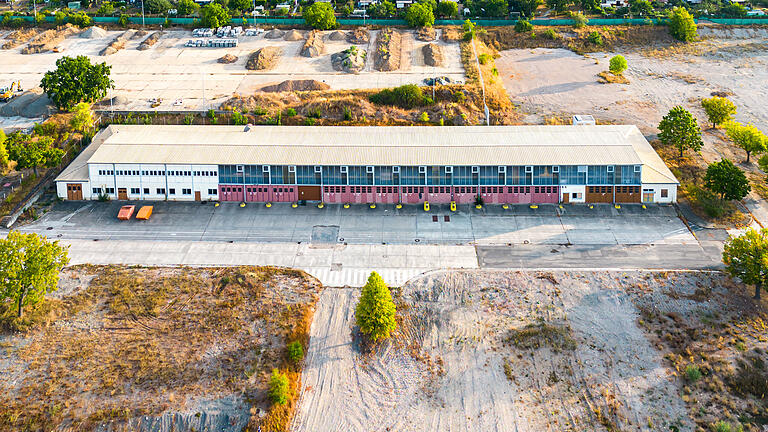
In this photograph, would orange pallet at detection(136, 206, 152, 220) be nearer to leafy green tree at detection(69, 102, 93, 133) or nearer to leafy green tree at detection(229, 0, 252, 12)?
leafy green tree at detection(69, 102, 93, 133)

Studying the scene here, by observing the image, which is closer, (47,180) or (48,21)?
(47,180)

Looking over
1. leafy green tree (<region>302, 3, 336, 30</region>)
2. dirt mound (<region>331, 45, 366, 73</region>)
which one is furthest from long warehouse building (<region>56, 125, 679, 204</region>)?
leafy green tree (<region>302, 3, 336, 30</region>)

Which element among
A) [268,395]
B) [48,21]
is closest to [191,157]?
[268,395]

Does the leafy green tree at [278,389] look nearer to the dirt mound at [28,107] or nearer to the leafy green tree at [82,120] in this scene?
the leafy green tree at [82,120]

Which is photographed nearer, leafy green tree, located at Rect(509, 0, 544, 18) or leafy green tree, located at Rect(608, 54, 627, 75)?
leafy green tree, located at Rect(608, 54, 627, 75)

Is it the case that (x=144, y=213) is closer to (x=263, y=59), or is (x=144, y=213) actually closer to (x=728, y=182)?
(x=263, y=59)

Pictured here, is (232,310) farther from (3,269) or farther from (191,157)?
(191,157)

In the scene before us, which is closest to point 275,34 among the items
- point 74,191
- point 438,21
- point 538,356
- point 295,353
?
point 438,21
